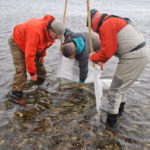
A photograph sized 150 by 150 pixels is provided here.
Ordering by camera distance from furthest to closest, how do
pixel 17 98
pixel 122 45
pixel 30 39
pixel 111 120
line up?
pixel 17 98 → pixel 111 120 → pixel 30 39 → pixel 122 45

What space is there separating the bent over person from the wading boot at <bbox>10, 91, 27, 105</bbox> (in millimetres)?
1570

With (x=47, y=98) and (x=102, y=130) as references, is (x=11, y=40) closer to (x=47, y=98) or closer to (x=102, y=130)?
(x=47, y=98)

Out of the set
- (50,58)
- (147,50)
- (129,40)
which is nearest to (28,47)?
(129,40)

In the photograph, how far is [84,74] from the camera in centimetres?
463

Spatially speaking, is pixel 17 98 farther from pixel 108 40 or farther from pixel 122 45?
pixel 122 45

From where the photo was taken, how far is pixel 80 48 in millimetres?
4195

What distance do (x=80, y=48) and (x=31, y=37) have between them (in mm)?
1187

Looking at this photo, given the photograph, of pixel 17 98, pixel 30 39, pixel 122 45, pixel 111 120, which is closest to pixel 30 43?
pixel 30 39

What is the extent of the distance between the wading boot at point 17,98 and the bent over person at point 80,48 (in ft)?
5.15

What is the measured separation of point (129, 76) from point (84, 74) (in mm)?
1646

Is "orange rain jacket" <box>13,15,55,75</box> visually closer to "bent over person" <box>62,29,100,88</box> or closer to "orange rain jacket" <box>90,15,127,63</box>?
"bent over person" <box>62,29,100,88</box>

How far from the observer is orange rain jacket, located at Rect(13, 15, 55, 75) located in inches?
144

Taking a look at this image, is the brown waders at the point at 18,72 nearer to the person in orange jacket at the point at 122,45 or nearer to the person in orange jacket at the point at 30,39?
the person in orange jacket at the point at 30,39

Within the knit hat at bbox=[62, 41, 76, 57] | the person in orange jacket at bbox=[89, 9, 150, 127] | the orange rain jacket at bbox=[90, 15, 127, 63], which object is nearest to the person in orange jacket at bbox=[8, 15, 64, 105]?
the knit hat at bbox=[62, 41, 76, 57]
